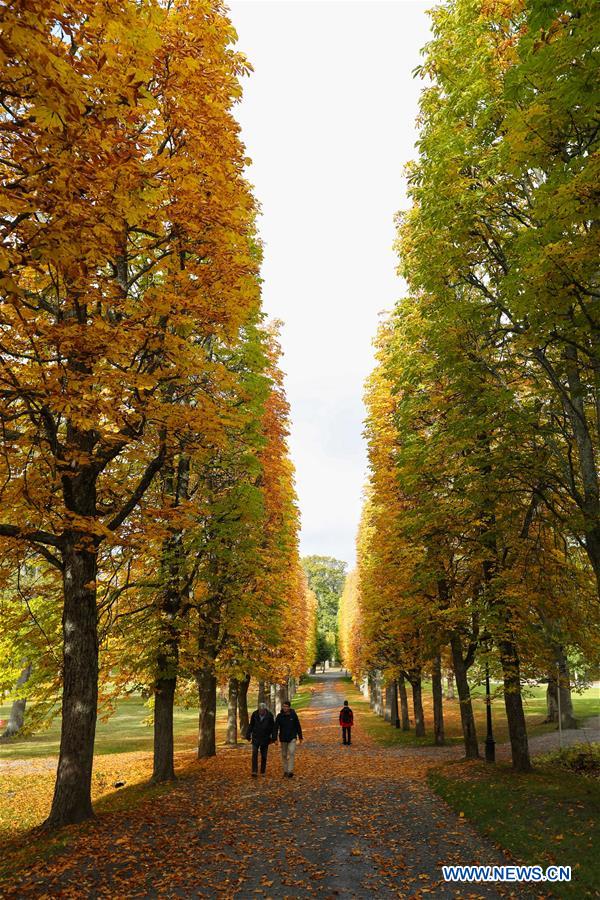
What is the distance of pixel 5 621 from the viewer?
35.9 ft

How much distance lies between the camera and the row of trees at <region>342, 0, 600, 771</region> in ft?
21.7

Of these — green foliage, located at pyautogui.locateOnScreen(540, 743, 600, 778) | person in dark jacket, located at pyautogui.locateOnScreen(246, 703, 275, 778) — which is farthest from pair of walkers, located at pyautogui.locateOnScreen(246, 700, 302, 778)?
green foliage, located at pyautogui.locateOnScreen(540, 743, 600, 778)

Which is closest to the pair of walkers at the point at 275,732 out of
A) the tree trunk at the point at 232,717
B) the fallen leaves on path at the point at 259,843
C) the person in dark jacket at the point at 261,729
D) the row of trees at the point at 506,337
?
the person in dark jacket at the point at 261,729

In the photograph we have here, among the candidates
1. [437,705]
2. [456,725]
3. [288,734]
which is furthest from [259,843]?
[456,725]

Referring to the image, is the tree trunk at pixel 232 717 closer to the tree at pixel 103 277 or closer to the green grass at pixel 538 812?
the green grass at pixel 538 812

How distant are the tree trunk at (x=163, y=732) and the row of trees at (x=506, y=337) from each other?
282 inches

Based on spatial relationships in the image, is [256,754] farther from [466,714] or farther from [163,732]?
[466,714]

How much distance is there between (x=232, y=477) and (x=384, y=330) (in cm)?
979

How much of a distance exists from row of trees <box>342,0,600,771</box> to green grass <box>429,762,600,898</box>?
1.46 metres

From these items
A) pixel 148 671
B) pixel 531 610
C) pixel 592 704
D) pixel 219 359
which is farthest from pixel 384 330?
pixel 592 704

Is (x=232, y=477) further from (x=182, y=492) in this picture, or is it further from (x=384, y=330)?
(x=384, y=330)

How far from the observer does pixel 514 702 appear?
43.7 feet

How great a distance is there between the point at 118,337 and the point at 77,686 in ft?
18.1

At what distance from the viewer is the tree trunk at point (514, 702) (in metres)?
12.5
